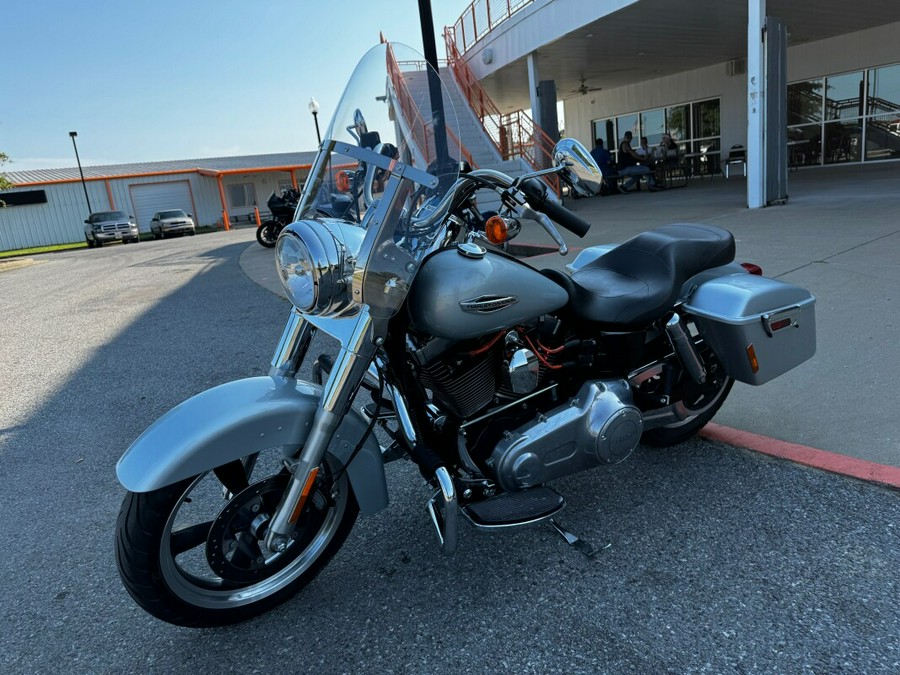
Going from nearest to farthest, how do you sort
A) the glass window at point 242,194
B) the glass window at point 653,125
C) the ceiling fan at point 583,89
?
the glass window at point 653,125, the ceiling fan at point 583,89, the glass window at point 242,194

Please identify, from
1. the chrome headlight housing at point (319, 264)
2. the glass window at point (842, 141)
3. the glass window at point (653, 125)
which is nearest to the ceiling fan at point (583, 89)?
the glass window at point (653, 125)

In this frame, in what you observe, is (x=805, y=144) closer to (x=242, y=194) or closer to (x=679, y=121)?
(x=679, y=121)

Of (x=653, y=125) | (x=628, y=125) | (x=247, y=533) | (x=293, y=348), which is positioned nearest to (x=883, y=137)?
(x=653, y=125)

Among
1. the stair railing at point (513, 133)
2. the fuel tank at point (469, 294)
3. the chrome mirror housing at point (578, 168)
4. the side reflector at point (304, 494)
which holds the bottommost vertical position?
the side reflector at point (304, 494)

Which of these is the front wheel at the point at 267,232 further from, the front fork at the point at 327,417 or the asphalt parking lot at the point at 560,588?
the front fork at the point at 327,417

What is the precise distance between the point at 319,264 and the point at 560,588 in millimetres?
1451

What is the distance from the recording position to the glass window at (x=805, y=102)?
18141mm

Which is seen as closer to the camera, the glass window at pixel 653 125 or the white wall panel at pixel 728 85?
the white wall panel at pixel 728 85

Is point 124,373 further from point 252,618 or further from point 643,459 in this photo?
point 643,459

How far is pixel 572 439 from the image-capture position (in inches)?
93.8


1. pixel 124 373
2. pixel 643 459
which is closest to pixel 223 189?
pixel 124 373

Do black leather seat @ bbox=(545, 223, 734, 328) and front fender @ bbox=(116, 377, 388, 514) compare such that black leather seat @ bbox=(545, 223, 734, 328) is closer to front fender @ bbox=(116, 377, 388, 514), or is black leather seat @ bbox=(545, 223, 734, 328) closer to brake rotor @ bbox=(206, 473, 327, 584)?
front fender @ bbox=(116, 377, 388, 514)

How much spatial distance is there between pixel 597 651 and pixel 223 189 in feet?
128

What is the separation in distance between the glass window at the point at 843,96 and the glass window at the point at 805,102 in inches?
9.1
